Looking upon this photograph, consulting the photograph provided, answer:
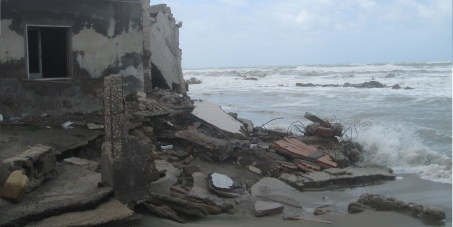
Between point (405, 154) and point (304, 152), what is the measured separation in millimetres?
2994

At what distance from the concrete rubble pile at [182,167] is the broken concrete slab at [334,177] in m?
Result: 0.02

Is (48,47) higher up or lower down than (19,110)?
higher up

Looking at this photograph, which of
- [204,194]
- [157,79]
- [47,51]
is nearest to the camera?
[204,194]

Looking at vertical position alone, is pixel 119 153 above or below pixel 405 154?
above

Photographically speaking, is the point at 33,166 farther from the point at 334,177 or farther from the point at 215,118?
the point at 215,118

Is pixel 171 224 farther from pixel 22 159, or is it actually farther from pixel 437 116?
pixel 437 116

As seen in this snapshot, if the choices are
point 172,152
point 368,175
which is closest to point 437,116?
point 368,175

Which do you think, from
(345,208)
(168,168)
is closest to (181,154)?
(168,168)

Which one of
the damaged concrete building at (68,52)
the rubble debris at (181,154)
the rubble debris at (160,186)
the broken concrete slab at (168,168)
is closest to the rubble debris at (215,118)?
the damaged concrete building at (68,52)

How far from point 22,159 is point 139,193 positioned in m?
1.43

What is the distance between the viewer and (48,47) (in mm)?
10625

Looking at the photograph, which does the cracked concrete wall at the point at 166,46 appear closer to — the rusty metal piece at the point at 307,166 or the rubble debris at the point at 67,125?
the rubble debris at the point at 67,125

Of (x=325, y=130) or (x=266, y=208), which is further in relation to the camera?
(x=325, y=130)

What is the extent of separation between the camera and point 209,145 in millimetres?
9242
